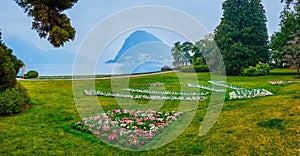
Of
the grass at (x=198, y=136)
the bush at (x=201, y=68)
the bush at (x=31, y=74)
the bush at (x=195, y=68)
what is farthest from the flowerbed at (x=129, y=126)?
the bush at (x=201, y=68)

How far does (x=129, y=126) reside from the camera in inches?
235

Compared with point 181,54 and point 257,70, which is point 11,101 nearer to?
point 257,70

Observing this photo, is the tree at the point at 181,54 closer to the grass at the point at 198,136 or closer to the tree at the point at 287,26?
the tree at the point at 287,26

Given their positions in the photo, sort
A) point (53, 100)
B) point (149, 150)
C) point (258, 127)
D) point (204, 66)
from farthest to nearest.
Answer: point (204, 66) < point (53, 100) < point (258, 127) < point (149, 150)

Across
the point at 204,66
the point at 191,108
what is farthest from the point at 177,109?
the point at 204,66

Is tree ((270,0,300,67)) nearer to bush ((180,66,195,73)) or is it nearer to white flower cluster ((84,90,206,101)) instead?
bush ((180,66,195,73))

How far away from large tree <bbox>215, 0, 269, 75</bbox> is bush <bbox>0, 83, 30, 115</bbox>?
17.8 m

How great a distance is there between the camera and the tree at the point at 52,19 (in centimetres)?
814

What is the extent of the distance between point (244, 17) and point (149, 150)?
20.3 metres

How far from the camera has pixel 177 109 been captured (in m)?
8.10

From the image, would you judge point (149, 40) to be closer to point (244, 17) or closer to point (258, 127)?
point (258, 127)

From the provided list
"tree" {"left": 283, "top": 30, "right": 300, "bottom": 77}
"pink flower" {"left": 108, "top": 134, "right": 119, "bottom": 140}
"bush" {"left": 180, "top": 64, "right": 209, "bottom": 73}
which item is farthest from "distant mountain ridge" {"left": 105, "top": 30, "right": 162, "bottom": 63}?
"bush" {"left": 180, "top": 64, "right": 209, "bottom": 73}

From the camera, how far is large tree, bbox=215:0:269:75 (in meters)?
21.5

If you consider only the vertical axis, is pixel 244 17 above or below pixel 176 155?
above
